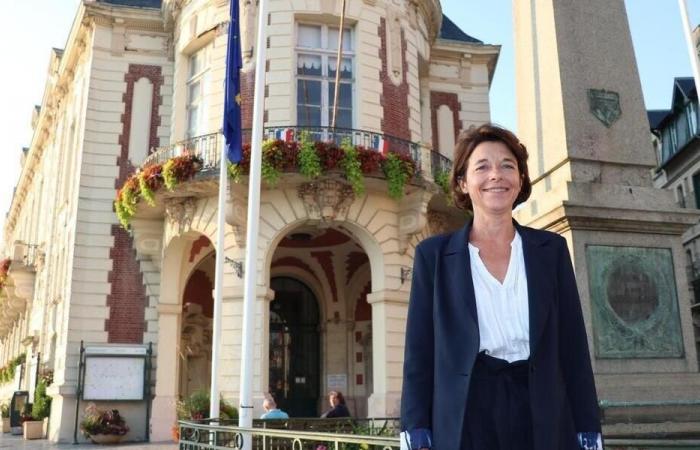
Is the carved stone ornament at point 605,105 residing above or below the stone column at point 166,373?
above

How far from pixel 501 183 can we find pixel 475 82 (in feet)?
69.5

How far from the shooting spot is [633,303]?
5.83m

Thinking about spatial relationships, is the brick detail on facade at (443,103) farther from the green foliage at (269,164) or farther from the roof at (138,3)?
the roof at (138,3)

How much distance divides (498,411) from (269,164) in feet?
43.3

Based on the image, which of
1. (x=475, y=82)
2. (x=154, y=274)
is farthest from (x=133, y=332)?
(x=475, y=82)

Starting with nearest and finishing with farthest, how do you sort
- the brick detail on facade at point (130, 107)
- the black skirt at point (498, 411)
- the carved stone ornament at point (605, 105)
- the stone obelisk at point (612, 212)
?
1. the black skirt at point (498, 411)
2. the stone obelisk at point (612, 212)
3. the carved stone ornament at point (605, 105)
4. the brick detail on facade at point (130, 107)

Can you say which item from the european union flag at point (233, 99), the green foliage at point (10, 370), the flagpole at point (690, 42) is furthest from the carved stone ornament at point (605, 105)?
the green foliage at point (10, 370)

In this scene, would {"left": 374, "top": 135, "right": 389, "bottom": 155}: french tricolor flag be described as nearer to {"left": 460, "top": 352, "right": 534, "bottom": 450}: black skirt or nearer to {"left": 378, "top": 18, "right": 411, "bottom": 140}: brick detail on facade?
{"left": 378, "top": 18, "right": 411, "bottom": 140}: brick detail on facade

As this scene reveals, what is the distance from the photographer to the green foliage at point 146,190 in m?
16.8

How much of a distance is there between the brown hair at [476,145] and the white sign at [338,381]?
61.2 ft

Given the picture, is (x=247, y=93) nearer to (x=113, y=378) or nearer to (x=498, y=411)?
(x=113, y=378)

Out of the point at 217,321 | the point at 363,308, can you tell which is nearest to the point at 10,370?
the point at 363,308

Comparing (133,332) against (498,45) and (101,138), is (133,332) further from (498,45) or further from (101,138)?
(498,45)

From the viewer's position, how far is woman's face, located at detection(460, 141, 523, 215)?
2670 millimetres
